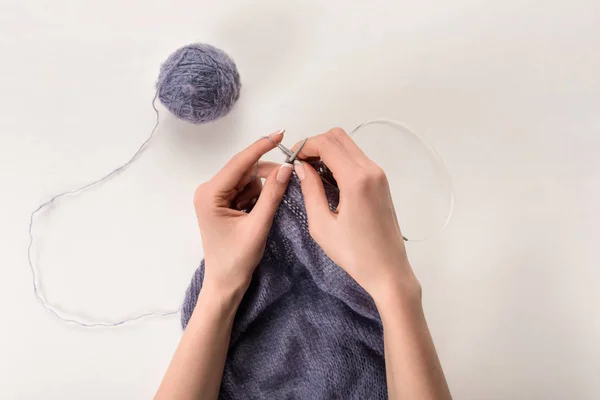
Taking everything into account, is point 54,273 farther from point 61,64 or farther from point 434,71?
point 434,71

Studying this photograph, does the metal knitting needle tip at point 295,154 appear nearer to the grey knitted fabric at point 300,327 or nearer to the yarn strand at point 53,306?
the grey knitted fabric at point 300,327

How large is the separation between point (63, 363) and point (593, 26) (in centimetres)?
126

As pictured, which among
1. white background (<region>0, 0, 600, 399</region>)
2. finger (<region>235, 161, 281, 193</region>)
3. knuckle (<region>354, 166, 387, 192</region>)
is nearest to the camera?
knuckle (<region>354, 166, 387, 192</region>)

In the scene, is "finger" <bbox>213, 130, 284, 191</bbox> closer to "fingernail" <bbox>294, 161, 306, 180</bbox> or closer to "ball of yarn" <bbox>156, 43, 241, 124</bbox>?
"fingernail" <bbox>294, 161, 306, 180</bbox>

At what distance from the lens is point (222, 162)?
921 mm

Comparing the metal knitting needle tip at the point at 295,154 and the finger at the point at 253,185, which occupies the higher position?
the metal knitting needle tip at the point at 295,154

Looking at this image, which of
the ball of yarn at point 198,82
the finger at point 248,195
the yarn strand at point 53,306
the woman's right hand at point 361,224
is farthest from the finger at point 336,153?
the yarn strand at point 53,306

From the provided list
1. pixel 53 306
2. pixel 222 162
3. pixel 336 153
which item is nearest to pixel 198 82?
pixel 222 162

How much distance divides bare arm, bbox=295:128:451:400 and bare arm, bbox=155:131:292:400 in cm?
7

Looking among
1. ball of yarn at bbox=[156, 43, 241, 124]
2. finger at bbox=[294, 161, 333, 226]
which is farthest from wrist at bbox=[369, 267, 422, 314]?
ball of yarn at bbox=[156, 43, 241, 124]

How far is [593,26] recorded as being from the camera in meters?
0.94

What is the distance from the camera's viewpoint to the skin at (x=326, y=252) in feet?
2.03

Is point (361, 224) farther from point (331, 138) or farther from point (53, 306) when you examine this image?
point (53, 306)

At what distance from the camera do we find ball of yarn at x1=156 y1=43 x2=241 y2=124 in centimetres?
79
